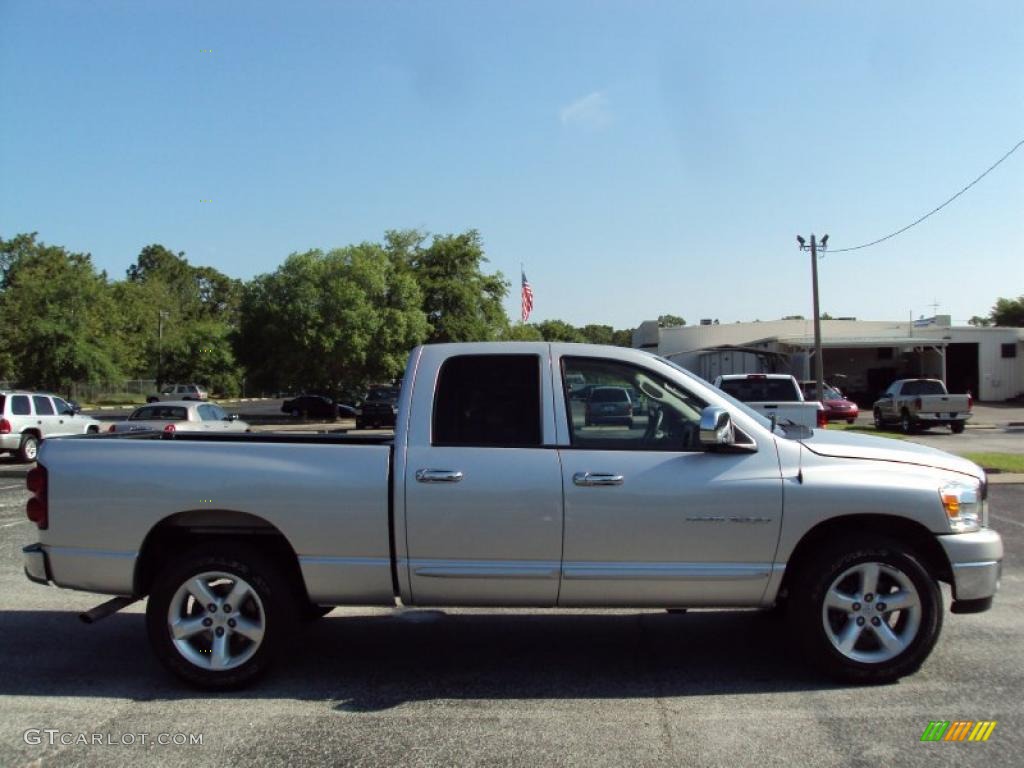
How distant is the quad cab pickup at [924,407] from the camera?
2684cm

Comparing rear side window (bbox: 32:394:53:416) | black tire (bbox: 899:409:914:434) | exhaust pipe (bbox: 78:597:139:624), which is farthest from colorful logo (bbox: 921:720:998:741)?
black tire (bbox: 899:409:914:434)

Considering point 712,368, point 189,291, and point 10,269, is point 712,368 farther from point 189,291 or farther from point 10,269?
point 189,291

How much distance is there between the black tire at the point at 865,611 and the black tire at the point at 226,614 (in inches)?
115

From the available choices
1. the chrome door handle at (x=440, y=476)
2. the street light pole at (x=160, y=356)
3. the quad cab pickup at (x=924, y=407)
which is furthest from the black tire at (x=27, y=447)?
the street light pole at (x=160, y=356)

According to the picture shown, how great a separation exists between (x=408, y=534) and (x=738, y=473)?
1.86 metres

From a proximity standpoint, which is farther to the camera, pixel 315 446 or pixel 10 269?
pixel 10 269

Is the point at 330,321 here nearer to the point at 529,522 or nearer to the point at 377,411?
the point at 377,411

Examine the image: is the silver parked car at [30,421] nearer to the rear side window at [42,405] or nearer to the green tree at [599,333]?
the rear side window at [42,405]

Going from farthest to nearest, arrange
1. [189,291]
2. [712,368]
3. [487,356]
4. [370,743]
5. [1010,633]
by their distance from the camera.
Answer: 1. [189,291]
2. [712,368]
3. [1010,633]
4. [487,356]
5. [370,743]

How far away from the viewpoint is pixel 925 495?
4621mm

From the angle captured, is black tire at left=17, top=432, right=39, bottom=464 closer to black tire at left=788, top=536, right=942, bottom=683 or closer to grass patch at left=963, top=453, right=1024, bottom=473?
black tire at left=788, top=536, right=942, bottom=683

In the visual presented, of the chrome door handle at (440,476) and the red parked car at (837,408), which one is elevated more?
the chrome door handle at (440,476)

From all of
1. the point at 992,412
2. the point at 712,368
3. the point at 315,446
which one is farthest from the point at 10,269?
the point at 315,446

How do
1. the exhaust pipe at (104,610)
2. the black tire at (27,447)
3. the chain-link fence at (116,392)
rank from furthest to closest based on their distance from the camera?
the chain-link fence at (116,392), the black tire at (27,447), the exhaust pipe at (104,610)
